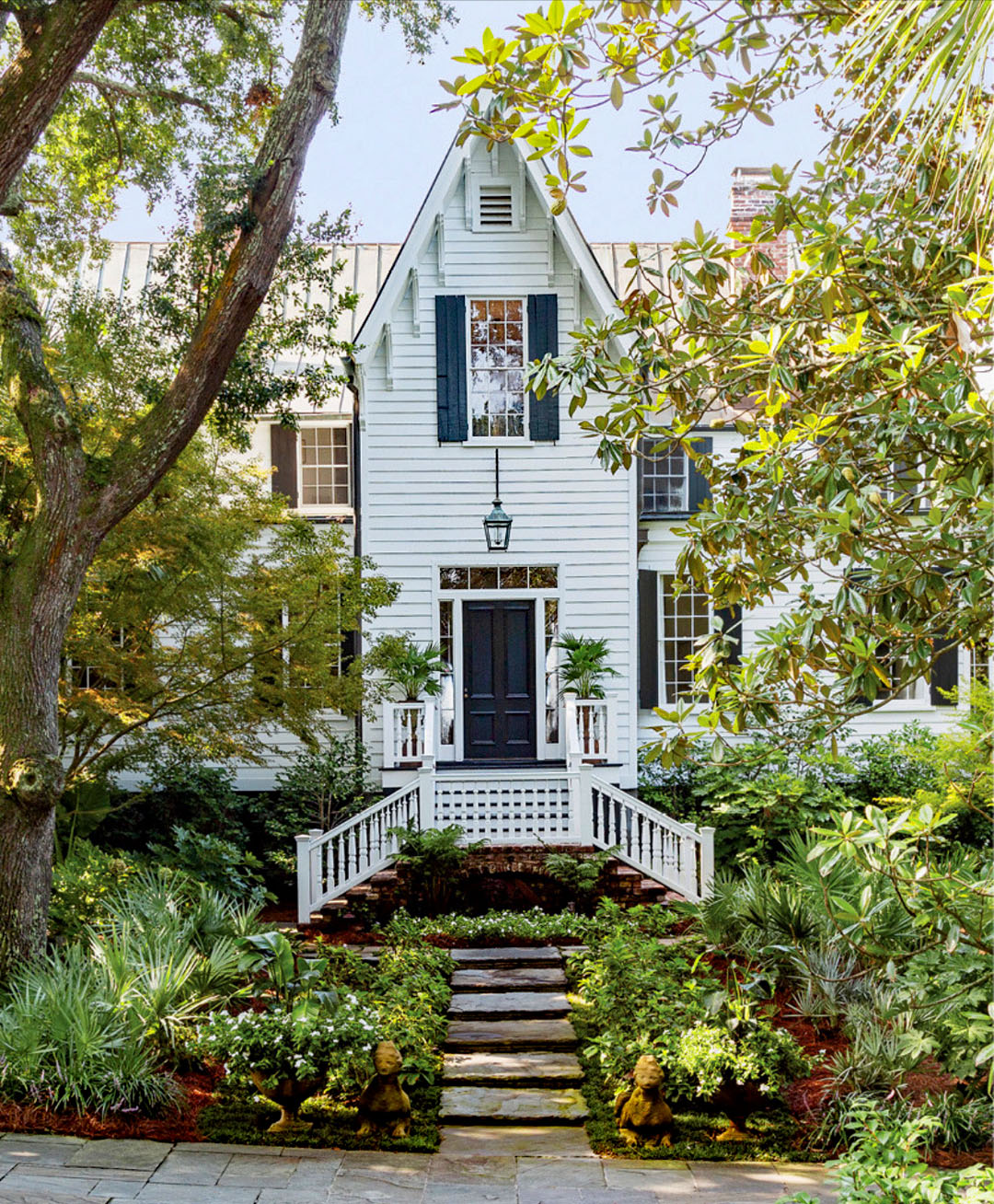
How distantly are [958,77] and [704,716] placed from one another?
2.80 metres

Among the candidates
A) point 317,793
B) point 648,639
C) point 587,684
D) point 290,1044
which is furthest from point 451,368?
point 290,1044

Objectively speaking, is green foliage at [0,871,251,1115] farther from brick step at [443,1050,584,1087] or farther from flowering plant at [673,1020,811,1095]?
flowering plant at [673,1020,811,1095]

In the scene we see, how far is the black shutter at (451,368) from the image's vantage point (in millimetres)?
14953

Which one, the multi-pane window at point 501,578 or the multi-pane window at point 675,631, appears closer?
the multi-pane window at point 501,578

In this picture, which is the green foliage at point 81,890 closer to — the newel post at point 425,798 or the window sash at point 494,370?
the newel post at point 425,798

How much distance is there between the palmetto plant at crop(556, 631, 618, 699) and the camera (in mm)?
14422

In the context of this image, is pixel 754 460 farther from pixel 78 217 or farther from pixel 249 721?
pixel 78 217

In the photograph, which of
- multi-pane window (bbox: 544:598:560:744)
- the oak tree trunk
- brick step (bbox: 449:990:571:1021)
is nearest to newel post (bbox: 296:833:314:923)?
brick step (bbox: 449:990:571:1021)

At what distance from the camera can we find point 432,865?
12.4m

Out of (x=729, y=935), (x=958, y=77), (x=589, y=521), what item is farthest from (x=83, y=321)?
(x=958, y=77)

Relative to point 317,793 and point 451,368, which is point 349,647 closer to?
point 317,793

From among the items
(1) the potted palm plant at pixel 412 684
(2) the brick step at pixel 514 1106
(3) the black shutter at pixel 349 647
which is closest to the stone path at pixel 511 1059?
(2) the brick step at pixel 514 1106

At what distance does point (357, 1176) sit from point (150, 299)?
27.2 feet

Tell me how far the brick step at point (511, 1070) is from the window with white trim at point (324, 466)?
35.1ft
